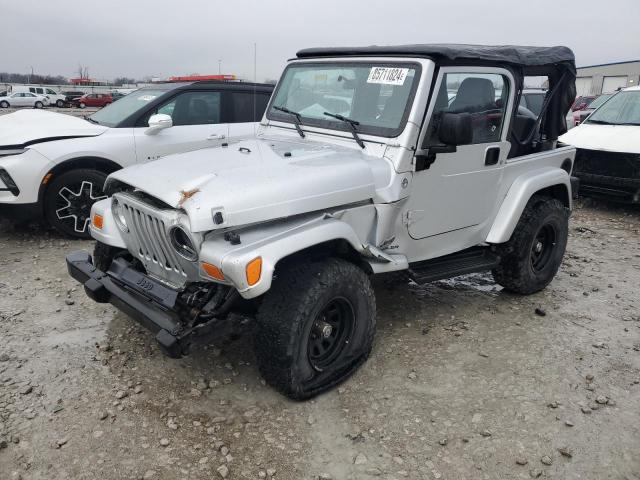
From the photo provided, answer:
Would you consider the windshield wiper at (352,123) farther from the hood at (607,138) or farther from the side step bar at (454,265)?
the hood at (607,138)

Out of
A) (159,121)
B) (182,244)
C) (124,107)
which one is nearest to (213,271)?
(182,244)

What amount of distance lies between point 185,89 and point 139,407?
431 cm

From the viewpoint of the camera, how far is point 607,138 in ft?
26.3

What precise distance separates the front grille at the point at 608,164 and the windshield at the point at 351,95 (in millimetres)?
5537

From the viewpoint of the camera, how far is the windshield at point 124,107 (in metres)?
6.16

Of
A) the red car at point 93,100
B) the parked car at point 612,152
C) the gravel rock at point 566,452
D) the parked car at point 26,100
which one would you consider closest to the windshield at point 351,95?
the gravel rock at point 566,452

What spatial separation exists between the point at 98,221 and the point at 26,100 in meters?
40.4

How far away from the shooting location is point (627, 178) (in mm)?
7633

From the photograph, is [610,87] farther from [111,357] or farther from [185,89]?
[111,357]

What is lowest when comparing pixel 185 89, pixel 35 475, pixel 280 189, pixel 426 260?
pixel 35 475

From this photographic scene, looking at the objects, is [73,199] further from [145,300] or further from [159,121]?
[145,300]

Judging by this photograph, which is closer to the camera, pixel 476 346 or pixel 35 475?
pixel 35 475

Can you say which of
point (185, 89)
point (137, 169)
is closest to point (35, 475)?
point (137, 169)

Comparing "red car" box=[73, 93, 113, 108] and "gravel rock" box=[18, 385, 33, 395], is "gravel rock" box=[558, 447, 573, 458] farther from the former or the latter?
"red car" box=[73, 93, 113, 108]
